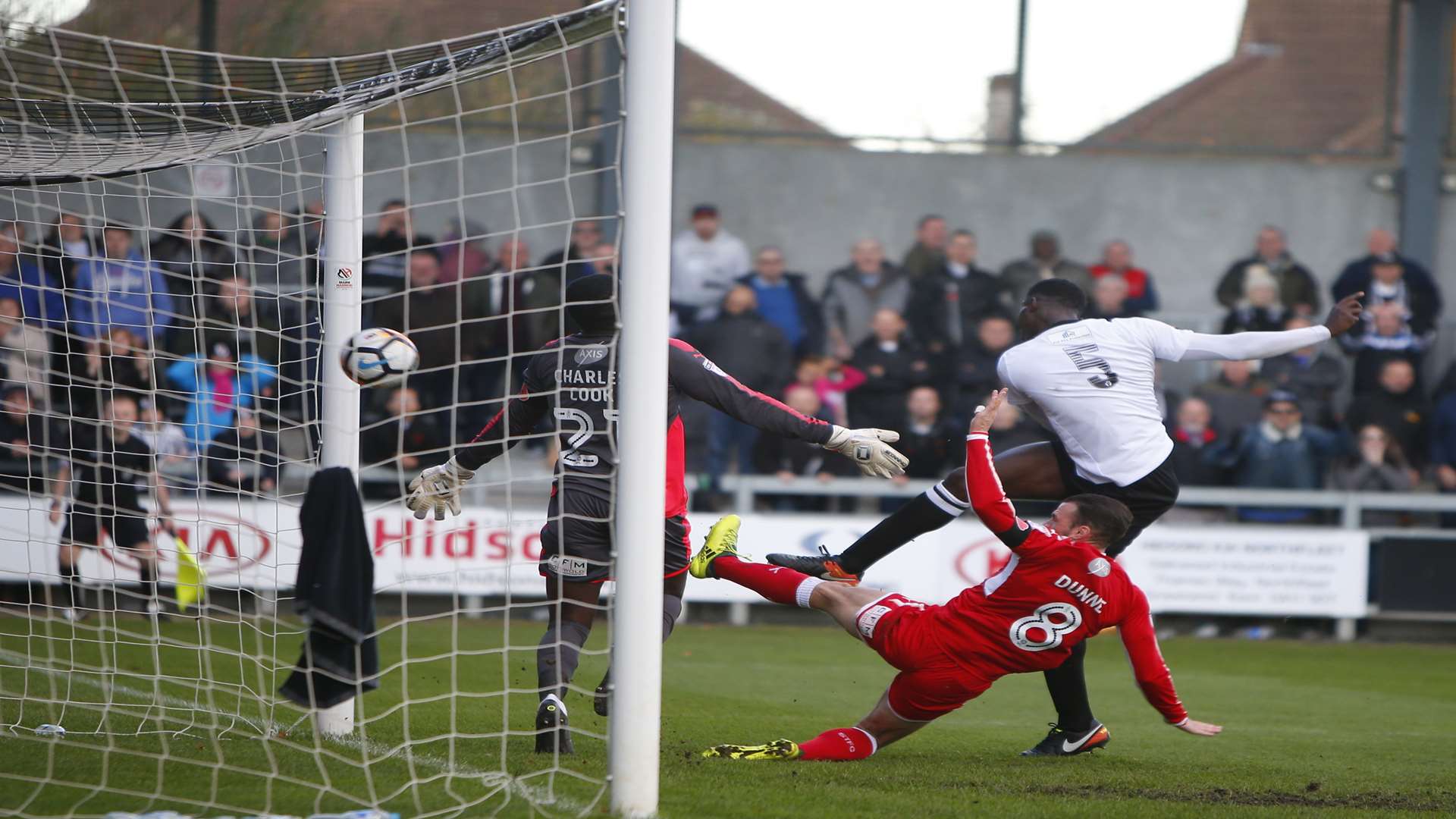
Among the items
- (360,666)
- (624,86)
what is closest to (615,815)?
(360,666)

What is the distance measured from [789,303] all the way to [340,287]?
288 inches

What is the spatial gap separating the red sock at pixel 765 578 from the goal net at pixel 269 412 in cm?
93

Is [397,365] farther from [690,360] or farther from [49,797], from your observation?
[49,797]

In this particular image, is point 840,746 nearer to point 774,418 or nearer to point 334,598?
point 774,418

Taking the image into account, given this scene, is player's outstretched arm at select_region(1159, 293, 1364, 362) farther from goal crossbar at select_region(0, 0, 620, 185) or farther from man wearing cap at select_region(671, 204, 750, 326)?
man wearing cap at select_region(671, 204, 750, 326)

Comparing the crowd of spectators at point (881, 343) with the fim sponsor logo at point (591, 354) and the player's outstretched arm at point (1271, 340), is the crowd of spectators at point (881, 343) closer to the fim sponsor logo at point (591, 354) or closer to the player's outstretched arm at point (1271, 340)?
the fim sponsor logo at point (591, 354)

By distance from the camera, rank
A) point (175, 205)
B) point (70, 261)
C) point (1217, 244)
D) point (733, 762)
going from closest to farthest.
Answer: point (733, 762), point (70, 261), point (175, 205), point (1217, 244)

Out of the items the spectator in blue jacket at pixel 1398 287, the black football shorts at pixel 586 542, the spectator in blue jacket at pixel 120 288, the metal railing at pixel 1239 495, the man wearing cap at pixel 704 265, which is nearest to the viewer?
the black football shorts at pixel 586 542

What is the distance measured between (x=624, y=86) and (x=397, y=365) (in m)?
1.31

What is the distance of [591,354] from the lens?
6.06 meters

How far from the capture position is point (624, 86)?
A: 482 centimetres

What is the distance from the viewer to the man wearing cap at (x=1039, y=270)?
1353 centimetres

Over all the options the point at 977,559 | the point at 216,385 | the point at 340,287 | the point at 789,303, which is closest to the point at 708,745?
the point at 340,287

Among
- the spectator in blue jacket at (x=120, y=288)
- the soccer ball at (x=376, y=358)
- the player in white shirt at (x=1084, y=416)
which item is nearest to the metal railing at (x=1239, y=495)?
the spectator in blue jacket at (x=120, y=288)
